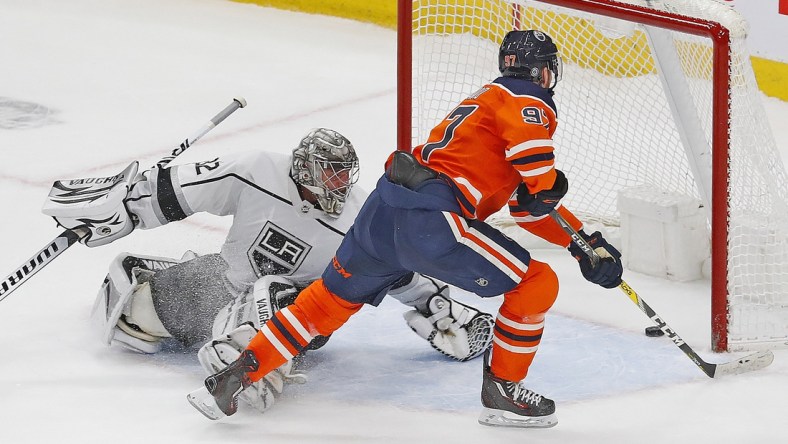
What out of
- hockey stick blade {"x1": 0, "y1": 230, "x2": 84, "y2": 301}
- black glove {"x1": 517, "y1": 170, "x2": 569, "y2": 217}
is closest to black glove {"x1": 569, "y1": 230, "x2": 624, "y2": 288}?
black glove {"x1": 517, "y1": 170, "x2": 569, "y2": 217}

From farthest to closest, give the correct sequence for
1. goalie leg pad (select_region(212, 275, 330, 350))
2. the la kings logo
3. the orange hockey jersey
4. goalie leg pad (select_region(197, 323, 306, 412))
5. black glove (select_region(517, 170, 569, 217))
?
1. the la kings logo
2. goalie leg pad (select_region(212, 275, 330, 350))
3. goalie leg pad (select_region(197, 323, 306, 412))
4. black glove (select_region(517, 170, 569, 217))
5. the orange hockey jersey

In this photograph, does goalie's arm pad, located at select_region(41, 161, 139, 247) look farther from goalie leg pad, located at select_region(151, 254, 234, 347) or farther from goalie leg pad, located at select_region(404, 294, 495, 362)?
goalie leg pad, located at select_region(404, 294, 495, 362)

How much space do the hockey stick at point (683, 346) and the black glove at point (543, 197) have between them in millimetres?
102

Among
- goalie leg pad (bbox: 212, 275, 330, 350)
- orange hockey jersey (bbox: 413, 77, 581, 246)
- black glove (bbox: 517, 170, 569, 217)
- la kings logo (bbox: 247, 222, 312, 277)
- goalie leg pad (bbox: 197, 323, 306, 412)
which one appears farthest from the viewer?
la kings logo (bbox: 247, 222, 312, 277)

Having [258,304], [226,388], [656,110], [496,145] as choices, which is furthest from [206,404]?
[656,110]

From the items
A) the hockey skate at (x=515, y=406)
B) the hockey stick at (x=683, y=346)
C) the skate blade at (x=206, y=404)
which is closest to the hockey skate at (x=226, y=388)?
the skate blade at (x=206, y=404)

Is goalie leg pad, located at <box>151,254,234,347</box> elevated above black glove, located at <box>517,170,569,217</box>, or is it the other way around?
black glove, located at <box>517,170,569,217</box>

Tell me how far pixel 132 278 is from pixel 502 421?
42.6 inches

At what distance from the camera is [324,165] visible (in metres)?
3.46

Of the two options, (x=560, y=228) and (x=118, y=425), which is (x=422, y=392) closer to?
(x=560, y=228)

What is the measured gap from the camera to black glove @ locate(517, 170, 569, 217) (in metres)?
3.17

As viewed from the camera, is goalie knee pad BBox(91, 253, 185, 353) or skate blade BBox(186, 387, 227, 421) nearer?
skate blade BBox(186, 387, 227, 421)

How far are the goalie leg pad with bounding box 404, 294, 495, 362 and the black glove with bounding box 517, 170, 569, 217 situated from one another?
49cm

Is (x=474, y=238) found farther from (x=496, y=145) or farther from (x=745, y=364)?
(x=745, y=364)
